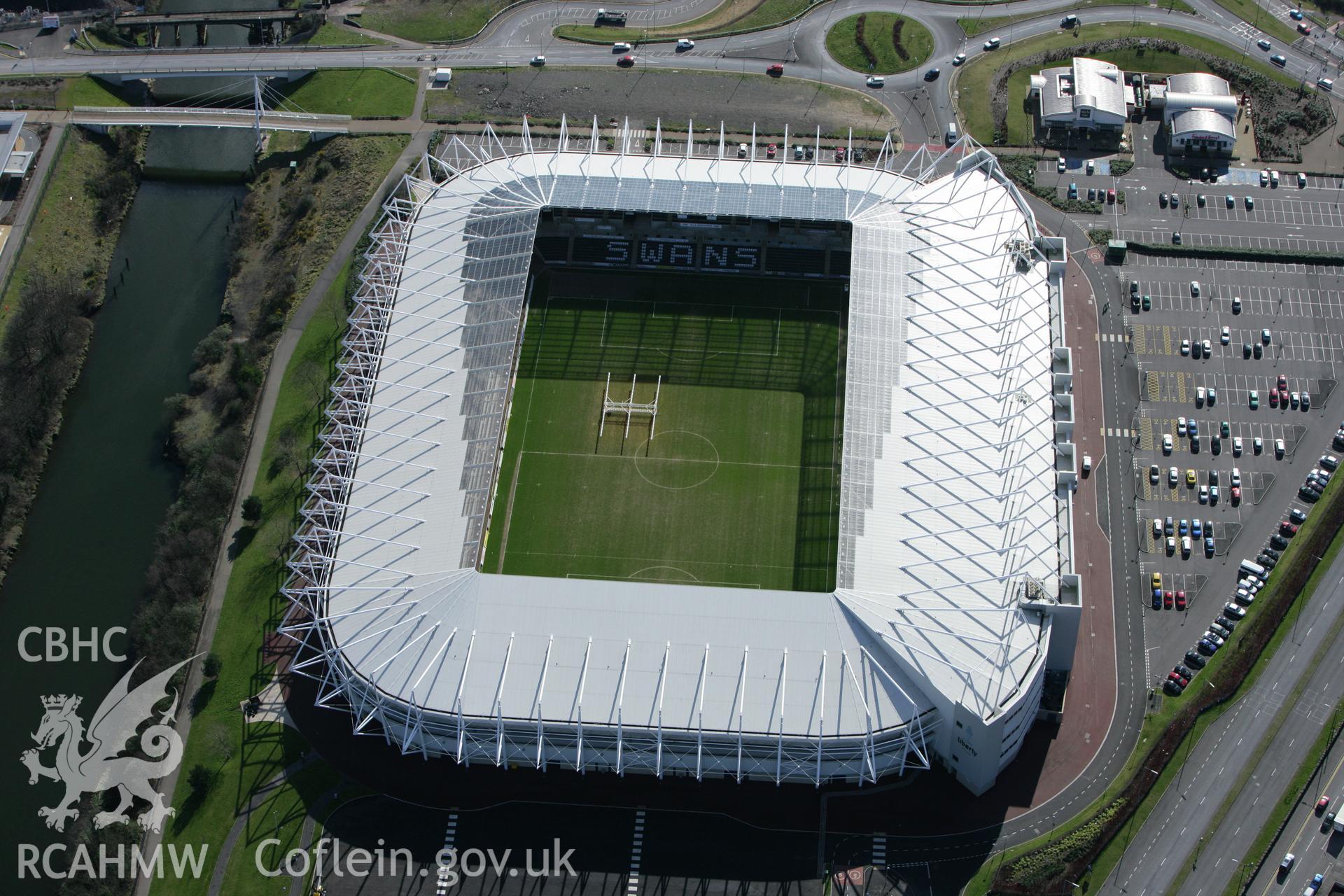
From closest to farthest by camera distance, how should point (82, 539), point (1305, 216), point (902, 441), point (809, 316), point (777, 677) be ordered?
1. point (777, 677)
2. point (902, 441)
3. point (82, 539)
4. point (809, 316)
5. point (1305, 216)

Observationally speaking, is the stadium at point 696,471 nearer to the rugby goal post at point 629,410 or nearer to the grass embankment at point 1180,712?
the rugby goal post at point 629,410

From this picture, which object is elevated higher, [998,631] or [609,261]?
[609,261]

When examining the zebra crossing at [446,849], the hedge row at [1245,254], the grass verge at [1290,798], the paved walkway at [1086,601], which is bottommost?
the zebra crossing at [446,849]

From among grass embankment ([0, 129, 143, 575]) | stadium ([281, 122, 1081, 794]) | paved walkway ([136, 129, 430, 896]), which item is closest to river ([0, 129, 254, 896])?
grass embankment ([0, 129, 143, 575])

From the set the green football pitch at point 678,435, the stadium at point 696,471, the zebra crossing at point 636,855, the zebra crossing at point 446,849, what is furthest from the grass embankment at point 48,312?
the zebra crossing at point 636,855

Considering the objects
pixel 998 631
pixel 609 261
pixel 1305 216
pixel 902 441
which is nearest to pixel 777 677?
pixel 998 631

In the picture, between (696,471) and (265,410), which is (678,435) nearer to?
(696,471)

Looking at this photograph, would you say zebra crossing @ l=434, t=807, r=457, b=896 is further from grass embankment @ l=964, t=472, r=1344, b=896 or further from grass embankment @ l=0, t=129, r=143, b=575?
grass embankment @ l=0, t=129, r=143, b=575

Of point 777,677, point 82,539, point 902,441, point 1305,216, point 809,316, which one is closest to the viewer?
point 777,677

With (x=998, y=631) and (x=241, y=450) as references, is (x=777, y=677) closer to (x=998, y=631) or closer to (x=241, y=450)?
(x=998, y=631)
